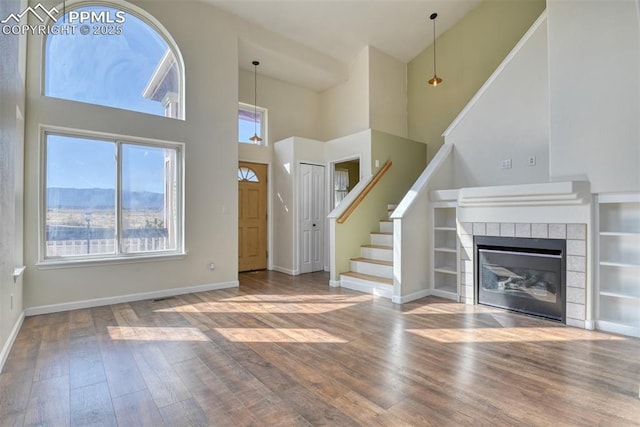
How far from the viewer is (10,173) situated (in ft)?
9.36

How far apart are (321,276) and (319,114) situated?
383 cm

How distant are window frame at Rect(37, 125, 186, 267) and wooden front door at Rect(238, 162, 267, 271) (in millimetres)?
1614

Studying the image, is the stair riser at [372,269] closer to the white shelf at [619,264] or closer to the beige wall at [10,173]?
the white shelf at [619,264]

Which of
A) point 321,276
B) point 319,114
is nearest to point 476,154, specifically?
point 321,276

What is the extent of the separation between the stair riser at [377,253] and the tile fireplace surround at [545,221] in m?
1.20

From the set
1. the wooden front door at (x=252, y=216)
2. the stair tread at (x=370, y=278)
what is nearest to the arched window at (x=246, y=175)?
the wooden front door at (x=252, y=216)

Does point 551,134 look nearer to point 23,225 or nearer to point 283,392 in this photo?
point 283,392

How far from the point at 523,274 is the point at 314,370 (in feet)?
8.98

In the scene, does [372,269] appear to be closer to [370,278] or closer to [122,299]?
[370,278]

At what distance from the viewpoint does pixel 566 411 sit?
1851 mm

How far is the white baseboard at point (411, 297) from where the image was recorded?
4.05m

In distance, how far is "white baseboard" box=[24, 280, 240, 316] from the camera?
11.9ft

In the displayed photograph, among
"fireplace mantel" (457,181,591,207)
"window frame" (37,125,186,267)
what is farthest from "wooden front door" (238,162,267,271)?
"fireplace mantel" (457,181,591,207)

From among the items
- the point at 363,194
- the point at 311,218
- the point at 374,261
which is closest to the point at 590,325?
the point at 374,261
